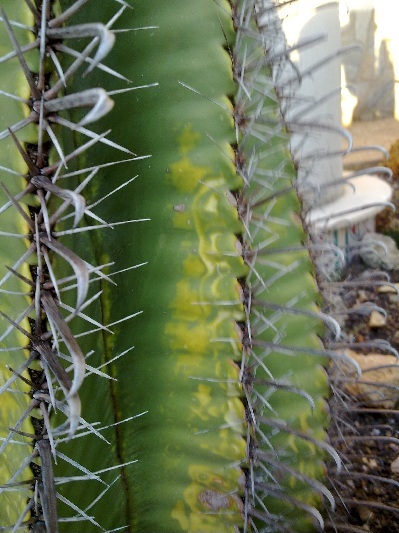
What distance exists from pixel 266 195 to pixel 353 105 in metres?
1.94

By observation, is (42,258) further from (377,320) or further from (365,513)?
(377,320)

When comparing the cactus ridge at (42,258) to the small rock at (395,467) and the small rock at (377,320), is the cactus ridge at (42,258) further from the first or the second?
the small rock at (377,320)

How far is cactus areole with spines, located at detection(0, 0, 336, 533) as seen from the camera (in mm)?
369

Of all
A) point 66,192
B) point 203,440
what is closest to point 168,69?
point 66,192

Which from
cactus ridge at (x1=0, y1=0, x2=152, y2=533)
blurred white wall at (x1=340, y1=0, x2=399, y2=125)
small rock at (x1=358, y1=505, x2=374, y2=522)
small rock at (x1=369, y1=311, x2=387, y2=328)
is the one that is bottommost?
small rock at (x1=358, y1=505, x2=374, y2=522)

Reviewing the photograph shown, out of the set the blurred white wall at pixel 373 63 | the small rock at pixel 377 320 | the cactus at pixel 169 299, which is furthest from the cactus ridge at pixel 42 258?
the blurred white wall at pixel 373 63

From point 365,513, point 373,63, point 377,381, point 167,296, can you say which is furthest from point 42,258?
point 373,63

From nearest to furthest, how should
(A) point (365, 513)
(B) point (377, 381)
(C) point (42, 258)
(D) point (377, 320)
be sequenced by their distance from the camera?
(C) point (42, 258) → (A) point (365, 513) → (B) point (377, 381) → (D) point (377, 320)

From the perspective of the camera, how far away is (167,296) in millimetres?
430

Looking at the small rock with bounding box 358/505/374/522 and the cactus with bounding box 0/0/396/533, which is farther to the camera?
the small rock with bounding box 358/505/374/522

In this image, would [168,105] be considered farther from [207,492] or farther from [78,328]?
[207,492]

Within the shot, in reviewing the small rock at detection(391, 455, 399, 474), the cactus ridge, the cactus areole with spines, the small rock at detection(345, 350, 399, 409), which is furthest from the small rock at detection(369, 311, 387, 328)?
the cactus ridge

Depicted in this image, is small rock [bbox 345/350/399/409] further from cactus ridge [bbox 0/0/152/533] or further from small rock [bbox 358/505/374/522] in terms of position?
cactus ridge [bbox 0/0/152/533]

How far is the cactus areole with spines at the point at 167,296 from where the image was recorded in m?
0.37
